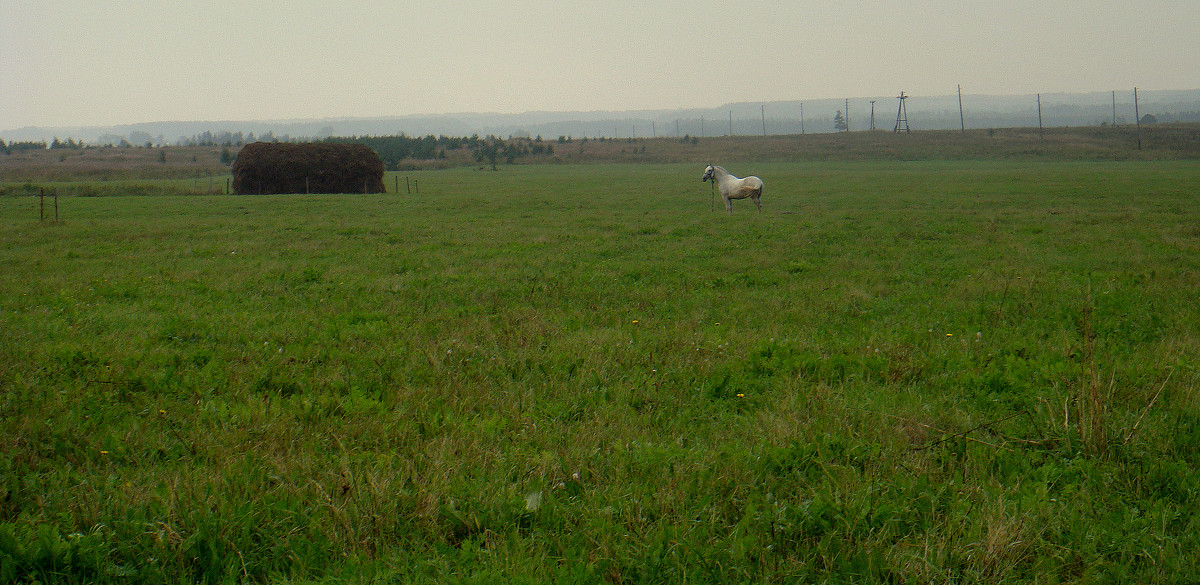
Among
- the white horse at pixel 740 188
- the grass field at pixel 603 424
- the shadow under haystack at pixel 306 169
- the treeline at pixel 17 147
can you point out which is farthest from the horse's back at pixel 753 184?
the treeline at pixel 17 147

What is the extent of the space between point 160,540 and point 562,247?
1424 centimetres

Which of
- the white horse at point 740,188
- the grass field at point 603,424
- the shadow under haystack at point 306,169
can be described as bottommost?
the grass field at point 603,424

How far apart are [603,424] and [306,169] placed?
5158 centimetres

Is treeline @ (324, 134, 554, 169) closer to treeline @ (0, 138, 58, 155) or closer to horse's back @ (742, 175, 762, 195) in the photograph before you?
treeline @ (0, 138, 58, 155)

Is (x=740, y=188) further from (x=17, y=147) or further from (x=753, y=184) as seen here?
(x=17, y=147)

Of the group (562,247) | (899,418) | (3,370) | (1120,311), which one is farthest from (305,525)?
(562,247)

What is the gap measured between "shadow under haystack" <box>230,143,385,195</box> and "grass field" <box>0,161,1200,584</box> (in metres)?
38.9

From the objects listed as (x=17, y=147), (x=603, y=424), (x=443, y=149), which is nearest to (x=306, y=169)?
(x=603, y=424)

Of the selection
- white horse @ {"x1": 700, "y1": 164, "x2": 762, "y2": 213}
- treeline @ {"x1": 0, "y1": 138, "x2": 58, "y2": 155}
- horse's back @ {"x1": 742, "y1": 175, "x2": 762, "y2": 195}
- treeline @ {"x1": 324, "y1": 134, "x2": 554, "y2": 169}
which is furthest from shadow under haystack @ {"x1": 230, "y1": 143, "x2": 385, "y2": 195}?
treeline @ {"x1": 0, "y1": 138, "x2": 58, "y2": 155}

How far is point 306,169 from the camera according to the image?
5191 centimetres

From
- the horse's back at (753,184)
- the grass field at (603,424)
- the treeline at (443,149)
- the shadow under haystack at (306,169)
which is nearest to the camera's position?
the grass field at (603,424)

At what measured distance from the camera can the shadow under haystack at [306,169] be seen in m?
50.3

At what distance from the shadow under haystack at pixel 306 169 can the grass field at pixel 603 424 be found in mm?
38932

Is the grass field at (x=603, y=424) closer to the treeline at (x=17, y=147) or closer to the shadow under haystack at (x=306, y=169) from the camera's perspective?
A: the shadow under haystack at (x=306, y=169)
